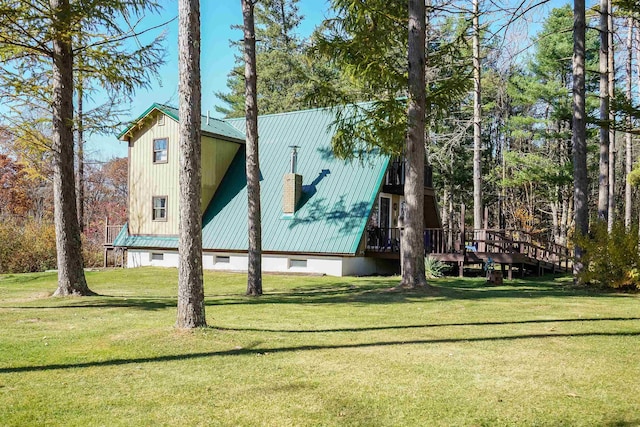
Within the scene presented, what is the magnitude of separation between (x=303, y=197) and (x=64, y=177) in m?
9.99

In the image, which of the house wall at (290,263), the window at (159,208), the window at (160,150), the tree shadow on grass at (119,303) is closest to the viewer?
the tree shadow on grass at (119,303)

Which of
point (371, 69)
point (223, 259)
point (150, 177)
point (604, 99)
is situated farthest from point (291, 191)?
point (604, 99)

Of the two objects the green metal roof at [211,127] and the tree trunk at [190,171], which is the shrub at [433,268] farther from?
the tree trunk at [190,171]

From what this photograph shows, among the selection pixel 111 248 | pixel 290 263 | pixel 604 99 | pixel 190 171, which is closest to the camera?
pixel 190 171

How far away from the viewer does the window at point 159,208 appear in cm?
2154

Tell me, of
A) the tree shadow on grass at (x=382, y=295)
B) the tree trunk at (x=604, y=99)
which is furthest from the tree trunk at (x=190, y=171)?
the tree trunk at (x=604, y=99)

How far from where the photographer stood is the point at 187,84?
22.7 feet

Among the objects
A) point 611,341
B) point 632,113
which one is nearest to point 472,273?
point 632,113

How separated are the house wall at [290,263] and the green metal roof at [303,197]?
446 mm

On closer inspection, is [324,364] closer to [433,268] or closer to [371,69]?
[371,69]

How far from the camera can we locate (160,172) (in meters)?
21.6

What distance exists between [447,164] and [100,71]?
2453cm

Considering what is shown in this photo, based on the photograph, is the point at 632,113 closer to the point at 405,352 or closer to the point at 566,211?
the point at 405,352

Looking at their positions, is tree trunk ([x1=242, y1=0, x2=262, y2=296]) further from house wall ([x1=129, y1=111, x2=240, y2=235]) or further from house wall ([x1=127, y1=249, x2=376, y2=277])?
house wall ([x1=129, y1=111, x2=240, y2=235])
